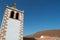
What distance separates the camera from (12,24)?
18.8m

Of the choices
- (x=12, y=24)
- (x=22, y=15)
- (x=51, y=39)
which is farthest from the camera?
(x=51, y=39)

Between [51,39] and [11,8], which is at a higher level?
[11,8]

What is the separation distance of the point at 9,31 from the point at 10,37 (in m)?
1.01

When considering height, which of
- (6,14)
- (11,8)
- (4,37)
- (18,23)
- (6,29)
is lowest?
(4,37)

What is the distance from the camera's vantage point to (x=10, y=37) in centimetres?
1734

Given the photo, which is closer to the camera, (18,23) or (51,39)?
(18,23)

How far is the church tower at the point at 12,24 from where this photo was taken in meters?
17.4

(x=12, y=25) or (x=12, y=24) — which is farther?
(x=12, y=24)

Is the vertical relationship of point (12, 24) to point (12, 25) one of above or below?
above

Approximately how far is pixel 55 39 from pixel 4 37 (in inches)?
468

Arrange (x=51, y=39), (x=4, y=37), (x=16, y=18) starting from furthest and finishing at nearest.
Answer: (x=51, y=39), (x=16, y=18), (x=4, y=37)

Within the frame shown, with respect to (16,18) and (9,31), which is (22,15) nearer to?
(16,18)

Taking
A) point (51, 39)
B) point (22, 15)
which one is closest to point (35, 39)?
point (51, 39)

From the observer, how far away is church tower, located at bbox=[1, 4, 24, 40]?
57.0 ft
